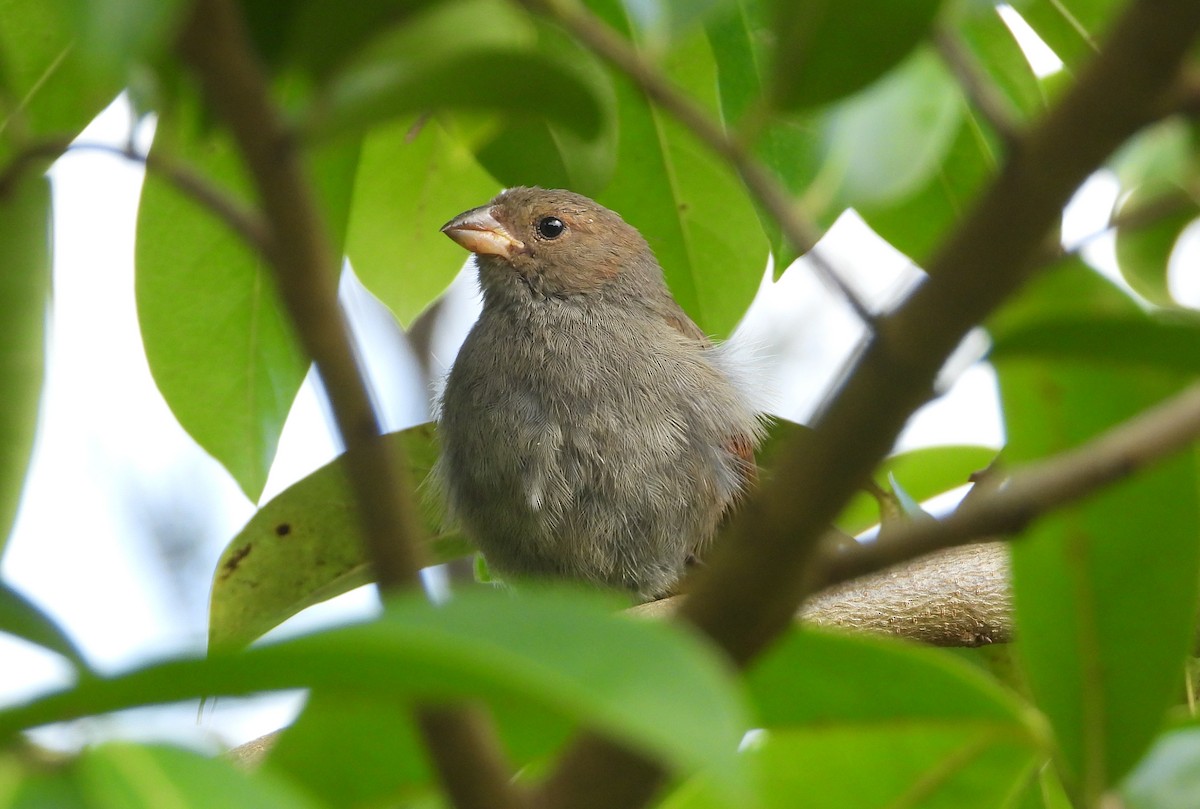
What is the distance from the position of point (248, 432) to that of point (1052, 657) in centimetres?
179

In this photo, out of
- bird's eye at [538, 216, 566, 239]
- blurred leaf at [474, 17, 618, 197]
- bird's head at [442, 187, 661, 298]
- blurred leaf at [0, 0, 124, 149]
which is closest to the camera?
blurred leaf at [474, 17, 618, 197]

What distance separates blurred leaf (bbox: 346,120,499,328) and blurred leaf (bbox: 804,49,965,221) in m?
1.03

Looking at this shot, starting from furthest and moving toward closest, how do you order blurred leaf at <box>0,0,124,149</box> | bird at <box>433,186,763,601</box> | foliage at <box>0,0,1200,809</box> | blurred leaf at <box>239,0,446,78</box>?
1. bird at <box>433,186,763,601</box>
2. blurred leaf at <box>0,0,124,149</box>
3. blurred leaf at <box>239,0,446,78</box>
4. foliage at <box>0,0,1200,809</box>

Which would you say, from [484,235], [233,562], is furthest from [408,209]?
[484,235]

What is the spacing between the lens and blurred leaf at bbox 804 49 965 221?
2.52 metres

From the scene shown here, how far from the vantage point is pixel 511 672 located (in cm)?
73

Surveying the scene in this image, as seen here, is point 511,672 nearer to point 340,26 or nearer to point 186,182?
point 186,182

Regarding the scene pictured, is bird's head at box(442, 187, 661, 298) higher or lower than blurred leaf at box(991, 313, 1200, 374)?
higher

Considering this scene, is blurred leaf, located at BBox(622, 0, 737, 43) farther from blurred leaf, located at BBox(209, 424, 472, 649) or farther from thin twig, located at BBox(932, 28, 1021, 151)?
blurred leaf, located at BBox(209, 424, 472, 649)

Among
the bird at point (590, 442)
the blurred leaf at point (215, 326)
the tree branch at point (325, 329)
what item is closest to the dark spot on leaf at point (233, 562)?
the blurred leaf at point (215, 326)

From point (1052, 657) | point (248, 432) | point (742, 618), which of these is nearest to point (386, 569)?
point (742, 618)

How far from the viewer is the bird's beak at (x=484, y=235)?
14.3 ft

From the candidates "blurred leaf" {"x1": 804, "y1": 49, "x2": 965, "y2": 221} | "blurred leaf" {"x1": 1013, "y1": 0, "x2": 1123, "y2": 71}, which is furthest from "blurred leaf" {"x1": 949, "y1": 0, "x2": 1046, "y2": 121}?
"blurred leaf" {"x1": 804, "y1": 49, "x2": 965, "y2": 221}

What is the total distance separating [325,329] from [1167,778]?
1.04 metres
